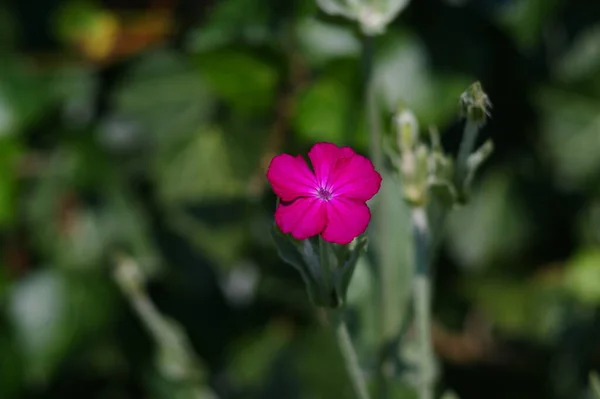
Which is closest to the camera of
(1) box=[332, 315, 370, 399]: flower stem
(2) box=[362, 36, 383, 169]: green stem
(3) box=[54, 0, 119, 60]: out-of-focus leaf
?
(1) box=[332, 315, 370, 399]: flower stem

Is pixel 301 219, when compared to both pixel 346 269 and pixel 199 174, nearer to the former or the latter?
pixel 346 269

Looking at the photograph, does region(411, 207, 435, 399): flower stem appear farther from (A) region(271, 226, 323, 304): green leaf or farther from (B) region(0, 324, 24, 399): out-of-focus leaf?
(B) region(0, 324, 24, 399): out-of-focus leaf

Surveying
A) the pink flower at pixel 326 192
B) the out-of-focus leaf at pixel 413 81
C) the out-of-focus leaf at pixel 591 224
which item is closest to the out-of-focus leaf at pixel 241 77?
the out-of-focus leaf at pixel 413 81

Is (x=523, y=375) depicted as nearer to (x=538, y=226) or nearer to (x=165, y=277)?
(x=538, y=226)

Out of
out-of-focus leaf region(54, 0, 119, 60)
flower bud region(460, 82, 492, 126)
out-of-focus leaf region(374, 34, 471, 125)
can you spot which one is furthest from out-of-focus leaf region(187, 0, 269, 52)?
flower bud region(460, 82, 492, 126)

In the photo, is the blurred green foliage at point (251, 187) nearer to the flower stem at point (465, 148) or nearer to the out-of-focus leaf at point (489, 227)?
the out-of-focus leaf at point (489, 227)
